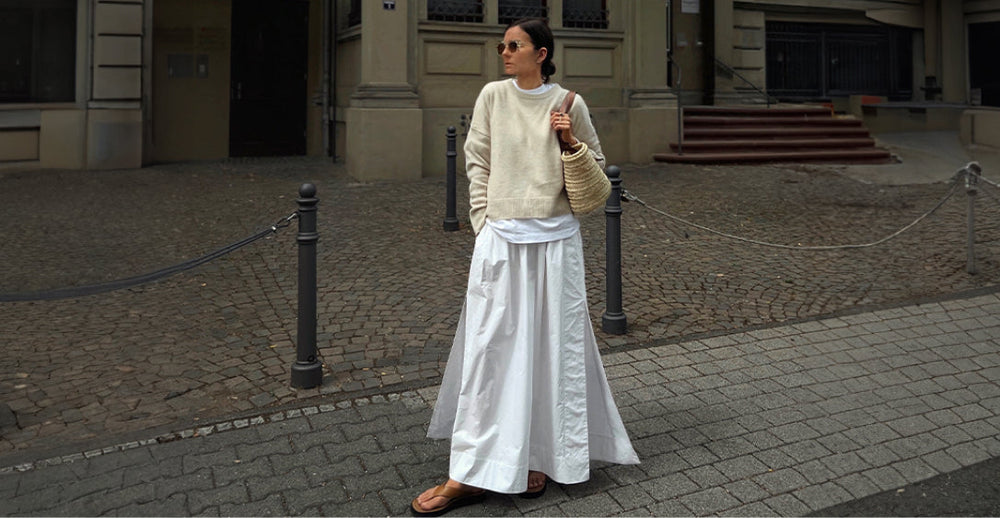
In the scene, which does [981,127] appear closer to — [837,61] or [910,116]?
[910,116]

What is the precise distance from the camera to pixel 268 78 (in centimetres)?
1673

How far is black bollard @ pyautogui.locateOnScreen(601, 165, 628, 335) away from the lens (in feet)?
20.3

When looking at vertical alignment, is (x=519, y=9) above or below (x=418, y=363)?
above

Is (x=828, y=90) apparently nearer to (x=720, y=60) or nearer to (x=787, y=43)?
(x=787, y=43)

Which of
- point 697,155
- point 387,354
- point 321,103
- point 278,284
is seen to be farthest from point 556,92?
point 321,103

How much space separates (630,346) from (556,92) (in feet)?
9.11

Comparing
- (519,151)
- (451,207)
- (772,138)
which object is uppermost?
(772,138)

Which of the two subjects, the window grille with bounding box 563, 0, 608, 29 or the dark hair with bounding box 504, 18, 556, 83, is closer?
the dark hair with bounding box 504, 18, 556, 83

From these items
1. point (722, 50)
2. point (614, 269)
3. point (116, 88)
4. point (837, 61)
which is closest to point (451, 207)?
point (614, 269)

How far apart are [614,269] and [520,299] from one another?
2761 millimetres

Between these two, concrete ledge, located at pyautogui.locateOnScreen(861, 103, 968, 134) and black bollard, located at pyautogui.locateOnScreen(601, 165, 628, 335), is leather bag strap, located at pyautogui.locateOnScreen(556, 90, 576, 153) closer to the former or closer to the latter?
black bollard, located at pyautogui.locateOnScreen(601, 165, 628, 335)

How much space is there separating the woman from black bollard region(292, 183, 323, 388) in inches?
70.2

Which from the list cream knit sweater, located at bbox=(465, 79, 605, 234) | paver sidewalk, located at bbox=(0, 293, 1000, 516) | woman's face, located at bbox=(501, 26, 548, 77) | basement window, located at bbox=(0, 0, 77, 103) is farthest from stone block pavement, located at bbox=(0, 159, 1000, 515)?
basement window, located at bbox=(0, 0, 77, 103)

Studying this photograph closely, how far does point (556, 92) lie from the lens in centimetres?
358
